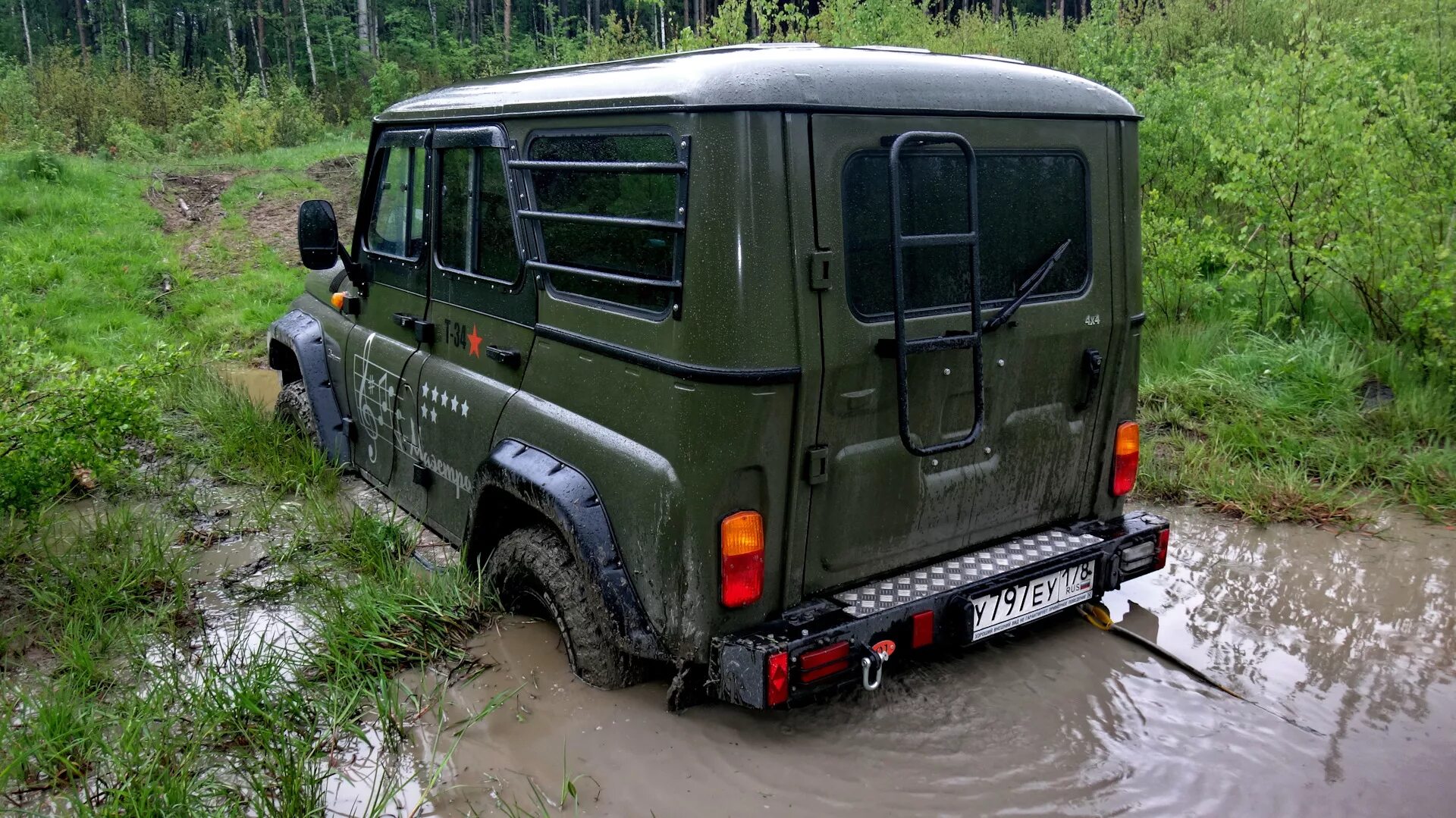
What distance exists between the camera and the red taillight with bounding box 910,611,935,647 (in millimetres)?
2969

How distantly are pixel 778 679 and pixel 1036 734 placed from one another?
0.96 m

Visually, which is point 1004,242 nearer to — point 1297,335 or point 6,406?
point 6,406

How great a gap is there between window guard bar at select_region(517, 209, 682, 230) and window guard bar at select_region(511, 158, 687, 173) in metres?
0.13

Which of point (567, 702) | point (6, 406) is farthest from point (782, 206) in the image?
point (6, 406)

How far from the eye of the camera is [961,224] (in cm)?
307

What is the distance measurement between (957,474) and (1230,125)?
537 cm

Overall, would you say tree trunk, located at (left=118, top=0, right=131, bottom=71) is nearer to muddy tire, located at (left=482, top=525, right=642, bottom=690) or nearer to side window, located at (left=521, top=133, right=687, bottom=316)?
side window, located at (left=521, top=133, right=687, bottom=316)

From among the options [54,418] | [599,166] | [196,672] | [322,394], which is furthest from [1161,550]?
[54,418]

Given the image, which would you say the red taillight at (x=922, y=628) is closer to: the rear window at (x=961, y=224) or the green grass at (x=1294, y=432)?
the rear window at (x=961, y=224)

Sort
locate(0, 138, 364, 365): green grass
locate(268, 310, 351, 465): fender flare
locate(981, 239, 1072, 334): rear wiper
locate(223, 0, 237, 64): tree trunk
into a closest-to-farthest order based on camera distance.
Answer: locate(981, 239, 1072, 334): rear wiper → locate(268, 310, 351, 465): fender flare → locate(0, 138, 364, 365): green grass → locate(223, 0, 237, 64): tree trunk

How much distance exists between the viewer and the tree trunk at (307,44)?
31578 millimetres

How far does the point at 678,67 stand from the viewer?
9.05 feet

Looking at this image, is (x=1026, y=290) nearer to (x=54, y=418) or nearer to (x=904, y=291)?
(x=904, y=291)

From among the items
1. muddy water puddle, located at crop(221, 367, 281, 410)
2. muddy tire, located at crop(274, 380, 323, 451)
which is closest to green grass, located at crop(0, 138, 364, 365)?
muddy water puddle, located at crop(221, 367, 281, 410)
